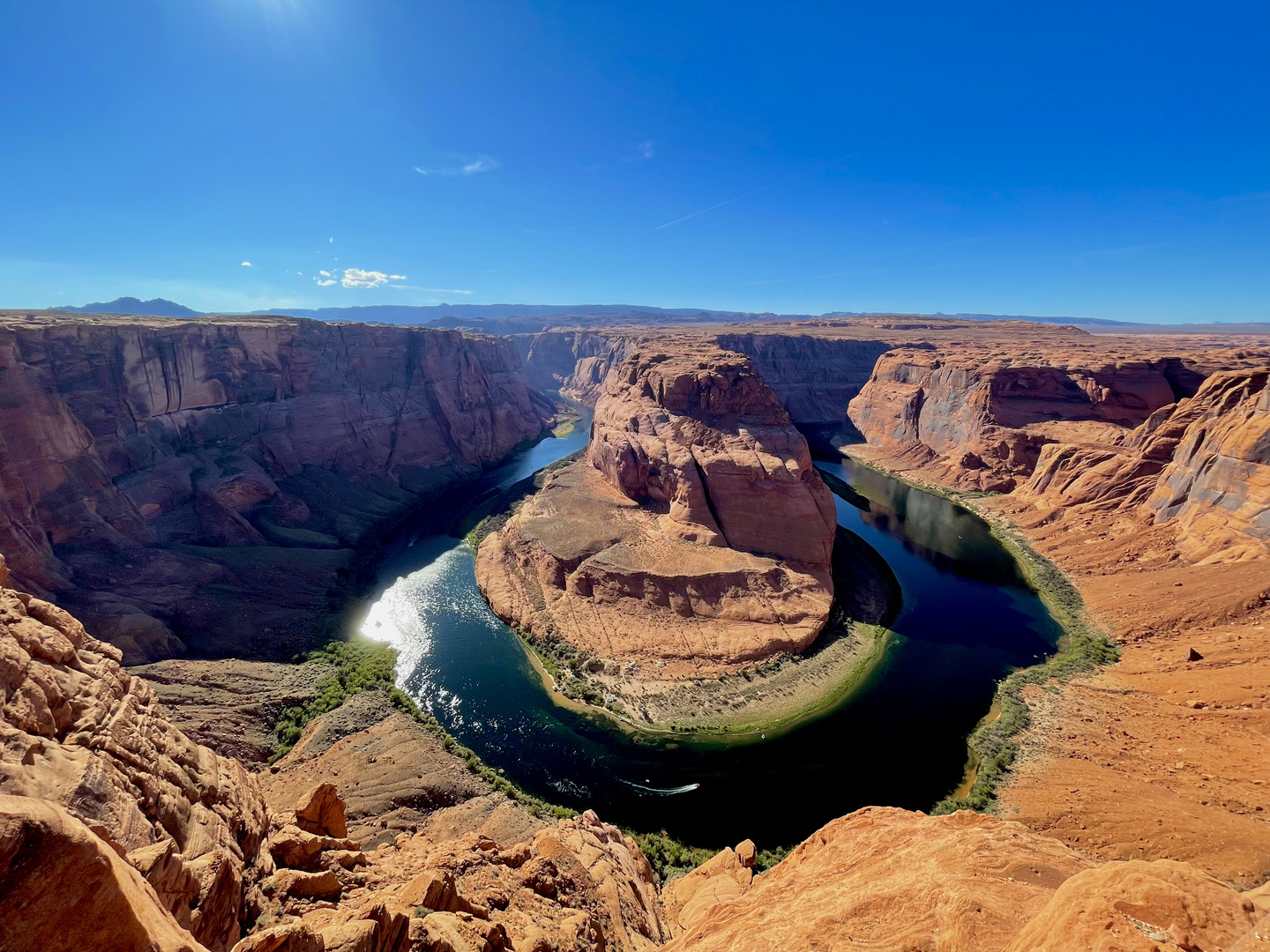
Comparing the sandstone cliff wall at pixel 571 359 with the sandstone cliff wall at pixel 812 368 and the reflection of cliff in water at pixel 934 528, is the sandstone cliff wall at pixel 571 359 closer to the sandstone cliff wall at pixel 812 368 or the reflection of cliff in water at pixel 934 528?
the sandstone cliff wall at pixel 812 368

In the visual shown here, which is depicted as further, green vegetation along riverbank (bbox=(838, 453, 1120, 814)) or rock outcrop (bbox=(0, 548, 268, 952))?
green vegetation along riverbank (bbox=(838, 453, 1120, 814))

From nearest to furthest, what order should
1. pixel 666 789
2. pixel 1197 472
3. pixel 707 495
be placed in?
pixel 666 789, pixel 1197 472, pixel 707 495

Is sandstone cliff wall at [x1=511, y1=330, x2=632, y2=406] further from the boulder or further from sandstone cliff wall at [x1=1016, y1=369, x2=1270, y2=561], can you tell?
the boulder

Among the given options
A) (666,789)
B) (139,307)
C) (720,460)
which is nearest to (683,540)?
(720,460)

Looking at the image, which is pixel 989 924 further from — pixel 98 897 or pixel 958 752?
pixel 958 752

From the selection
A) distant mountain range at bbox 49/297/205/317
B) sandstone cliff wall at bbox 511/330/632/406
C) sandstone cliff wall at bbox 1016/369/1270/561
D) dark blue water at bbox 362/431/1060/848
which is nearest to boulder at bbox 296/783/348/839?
dark blue water at bbox 362/431/1060/848

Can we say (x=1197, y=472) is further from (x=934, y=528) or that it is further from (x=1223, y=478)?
(x=934, y=528)
